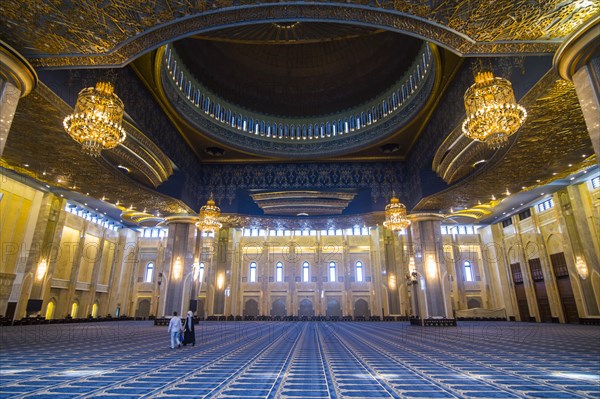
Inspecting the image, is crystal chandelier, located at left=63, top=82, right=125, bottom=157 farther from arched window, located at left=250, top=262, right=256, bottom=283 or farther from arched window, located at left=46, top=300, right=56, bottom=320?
arched window, located at left=250, top=262, right=256, bottom=283

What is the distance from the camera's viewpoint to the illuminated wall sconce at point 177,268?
42.5 feet

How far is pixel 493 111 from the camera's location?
5730mm

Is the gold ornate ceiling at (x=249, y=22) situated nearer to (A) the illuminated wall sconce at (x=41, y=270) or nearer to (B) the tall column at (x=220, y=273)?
(A) the illuminated wall sconce at (x=41, y=270)

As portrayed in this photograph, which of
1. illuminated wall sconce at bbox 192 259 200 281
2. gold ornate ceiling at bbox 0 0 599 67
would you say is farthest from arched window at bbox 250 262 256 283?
gold ornate ceiling at bbox 0 0 599 67

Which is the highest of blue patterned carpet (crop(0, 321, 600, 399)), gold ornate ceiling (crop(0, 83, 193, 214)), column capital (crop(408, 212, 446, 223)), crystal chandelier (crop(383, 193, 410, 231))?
gold ornate ceiling (crop(0, 83, 193, 214))

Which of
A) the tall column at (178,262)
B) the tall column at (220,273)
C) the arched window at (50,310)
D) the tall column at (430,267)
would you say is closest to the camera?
the tall column at (430,267)

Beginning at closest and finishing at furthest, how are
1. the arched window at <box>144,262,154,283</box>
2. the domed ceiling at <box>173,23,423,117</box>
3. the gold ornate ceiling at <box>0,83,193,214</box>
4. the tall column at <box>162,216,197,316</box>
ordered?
the gold ornate ceiling at <box>0,83,193,214</box> < the domed ceiling at <box>173,23,423,117</box> < the tall column at <box>162,216,197,316</box> < the arched window at <box>144,262,154,283</box>

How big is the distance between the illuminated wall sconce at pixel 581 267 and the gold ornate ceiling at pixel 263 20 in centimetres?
1245

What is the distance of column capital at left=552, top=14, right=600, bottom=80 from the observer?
3916mm

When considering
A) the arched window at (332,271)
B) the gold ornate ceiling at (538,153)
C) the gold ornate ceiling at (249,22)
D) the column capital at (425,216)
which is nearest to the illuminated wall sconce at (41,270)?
the gold ornate ceiling at (249,22)

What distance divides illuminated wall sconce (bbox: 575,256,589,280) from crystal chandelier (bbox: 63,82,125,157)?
16548 millimetres

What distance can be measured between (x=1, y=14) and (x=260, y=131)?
9.75 metres

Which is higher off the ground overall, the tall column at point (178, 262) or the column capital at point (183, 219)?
the column capital at point (183, 219)

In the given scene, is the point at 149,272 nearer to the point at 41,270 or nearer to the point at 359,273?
the point at 41,270
